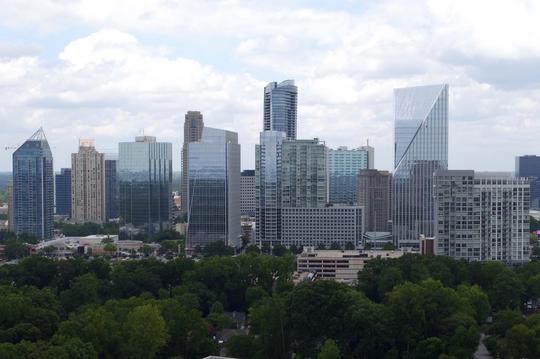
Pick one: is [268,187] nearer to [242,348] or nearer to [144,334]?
[242,348]

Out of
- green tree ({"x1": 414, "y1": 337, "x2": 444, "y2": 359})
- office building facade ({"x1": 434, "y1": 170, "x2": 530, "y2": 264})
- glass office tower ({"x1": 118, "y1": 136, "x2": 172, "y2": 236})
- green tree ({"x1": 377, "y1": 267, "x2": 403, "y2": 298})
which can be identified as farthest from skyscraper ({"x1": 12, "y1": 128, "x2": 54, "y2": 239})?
green tree ({"x1": 414, "y1": 337, "x2": 444, "y2": 359})

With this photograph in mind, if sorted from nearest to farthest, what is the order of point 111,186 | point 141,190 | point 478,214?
1. point 478,214
2. point 141,190
3. point 111,186

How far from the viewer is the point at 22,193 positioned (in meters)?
69.8

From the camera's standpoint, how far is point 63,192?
102 meters

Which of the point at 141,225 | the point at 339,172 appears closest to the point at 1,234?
the point at 141,225

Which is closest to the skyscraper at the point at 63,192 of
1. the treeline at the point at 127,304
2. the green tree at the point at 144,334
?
the treeline at the point at 127,304

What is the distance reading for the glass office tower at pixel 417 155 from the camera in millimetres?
66000

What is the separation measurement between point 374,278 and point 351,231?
27.6 metres

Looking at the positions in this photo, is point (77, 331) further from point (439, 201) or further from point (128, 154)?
point (128, 154)

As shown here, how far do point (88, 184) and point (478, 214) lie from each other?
56.9 meters

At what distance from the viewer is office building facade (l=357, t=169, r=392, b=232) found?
72.7m

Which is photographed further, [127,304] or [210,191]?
[210,191]

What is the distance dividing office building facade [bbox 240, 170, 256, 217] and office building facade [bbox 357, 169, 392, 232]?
18.2 m

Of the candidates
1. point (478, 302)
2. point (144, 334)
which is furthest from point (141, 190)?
point (144, 334)
